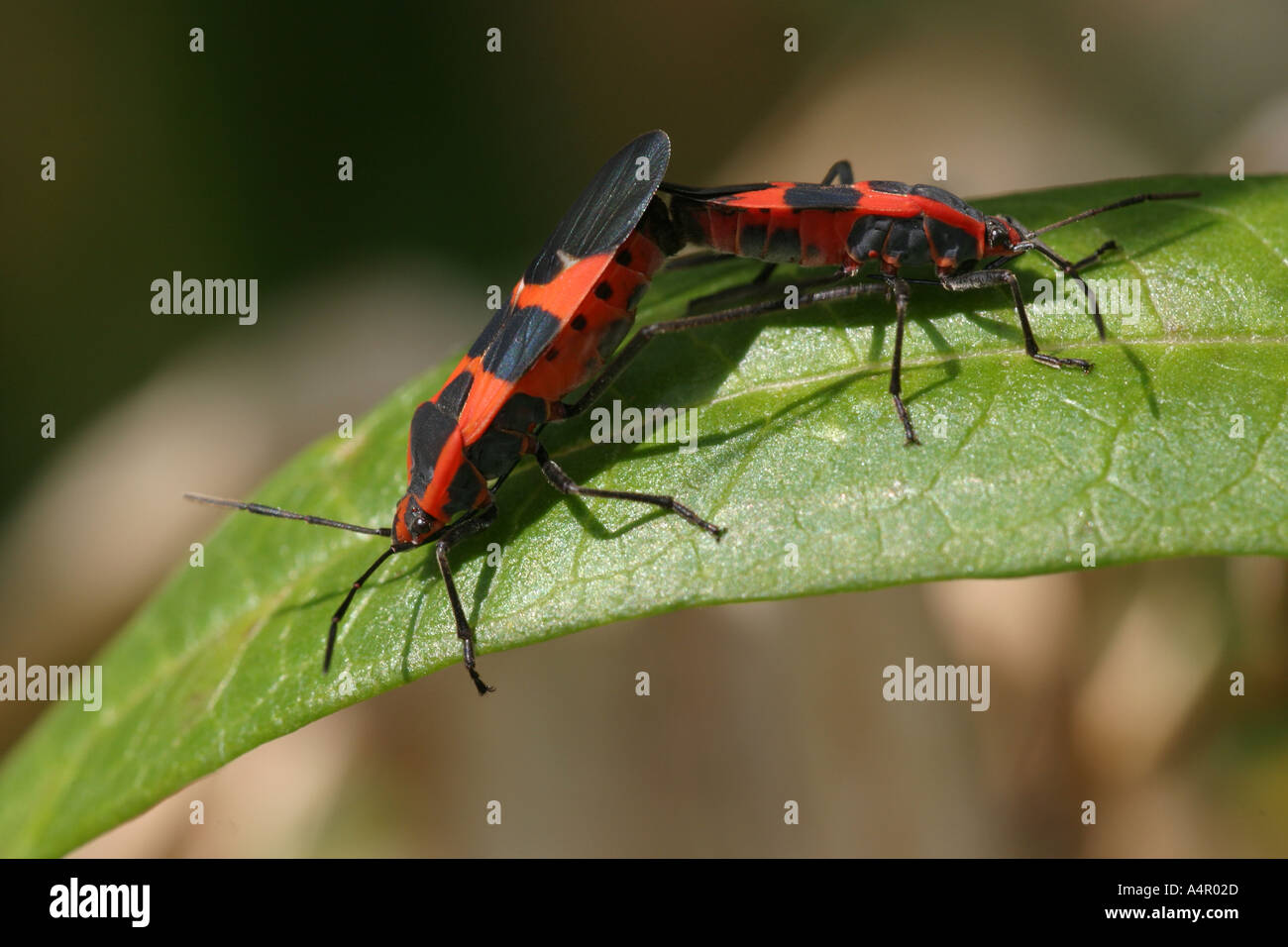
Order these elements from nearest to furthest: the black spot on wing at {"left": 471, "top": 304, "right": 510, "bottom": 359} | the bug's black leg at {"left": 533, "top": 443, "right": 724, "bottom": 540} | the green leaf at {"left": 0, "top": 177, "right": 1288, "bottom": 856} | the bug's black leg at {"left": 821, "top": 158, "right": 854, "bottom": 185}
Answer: the green leaf at {"left": 0, "top": 177, "right": 1288, "bottom": 856} < the bug's black leg at {"left": 533, "top": 443, "right": 724, "bottom": 540} < the black spot on wing at {"left": 471, "top": 304, "right": 510, "bottom": 359} < the bug's black leg at {"left": 821, "top": 158, "right": 854, "bottom": 185}

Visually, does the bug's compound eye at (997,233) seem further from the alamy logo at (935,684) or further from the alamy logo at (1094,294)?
the alamy logo at (935,684)

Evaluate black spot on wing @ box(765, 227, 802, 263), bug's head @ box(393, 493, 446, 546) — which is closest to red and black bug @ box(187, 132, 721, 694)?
bug's head @ box(393, 493, 446, 546)

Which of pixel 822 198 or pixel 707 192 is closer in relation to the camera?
pixel 822 198

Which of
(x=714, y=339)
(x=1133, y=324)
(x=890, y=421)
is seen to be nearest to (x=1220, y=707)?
(x=1133, y=324)

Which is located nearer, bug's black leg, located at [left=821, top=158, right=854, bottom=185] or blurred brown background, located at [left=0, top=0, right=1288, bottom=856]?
bug's black leg, located at [left=821, top=158, right=854, bottom=185]

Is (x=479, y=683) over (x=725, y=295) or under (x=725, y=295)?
under

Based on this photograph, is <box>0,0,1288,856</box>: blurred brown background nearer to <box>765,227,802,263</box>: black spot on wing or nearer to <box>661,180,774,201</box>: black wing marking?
<box>765,227,802,263</box>: black spot on wing

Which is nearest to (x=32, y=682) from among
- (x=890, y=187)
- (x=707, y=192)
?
(x=707, y=192)

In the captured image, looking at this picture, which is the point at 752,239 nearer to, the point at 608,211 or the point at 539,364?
the point at 608,211
